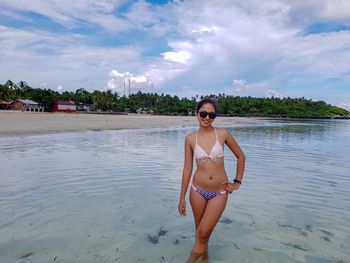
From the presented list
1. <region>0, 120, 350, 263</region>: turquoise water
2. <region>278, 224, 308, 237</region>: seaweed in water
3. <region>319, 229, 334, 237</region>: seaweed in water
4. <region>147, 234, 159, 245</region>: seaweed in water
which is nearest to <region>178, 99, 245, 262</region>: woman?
<region>0, 120, 350, 263</region>: turquoise water

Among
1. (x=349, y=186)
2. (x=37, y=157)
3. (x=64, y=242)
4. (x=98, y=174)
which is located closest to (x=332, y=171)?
(x=349, y=186)

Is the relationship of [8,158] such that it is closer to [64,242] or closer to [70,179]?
[70,179]

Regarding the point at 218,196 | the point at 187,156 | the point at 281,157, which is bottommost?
the point at 281,157

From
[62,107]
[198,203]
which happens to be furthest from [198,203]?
[62,107]

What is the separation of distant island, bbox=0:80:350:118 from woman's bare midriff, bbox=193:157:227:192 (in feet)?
314

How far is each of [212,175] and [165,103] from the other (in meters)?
143

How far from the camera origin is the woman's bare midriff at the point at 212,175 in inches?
169

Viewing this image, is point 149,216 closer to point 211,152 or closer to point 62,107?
point 211,152

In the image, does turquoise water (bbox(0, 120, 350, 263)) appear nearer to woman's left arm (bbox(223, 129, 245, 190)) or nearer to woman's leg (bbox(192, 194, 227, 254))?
woman's leg (bbox(192, 194, 227, 254))

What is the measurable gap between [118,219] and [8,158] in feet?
29.1

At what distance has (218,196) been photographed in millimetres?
4305

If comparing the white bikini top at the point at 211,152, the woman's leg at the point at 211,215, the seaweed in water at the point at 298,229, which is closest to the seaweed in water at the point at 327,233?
the seaweed in water at the point at 298,229

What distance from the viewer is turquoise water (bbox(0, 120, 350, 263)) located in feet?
16.7

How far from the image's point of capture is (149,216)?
22.3ft
